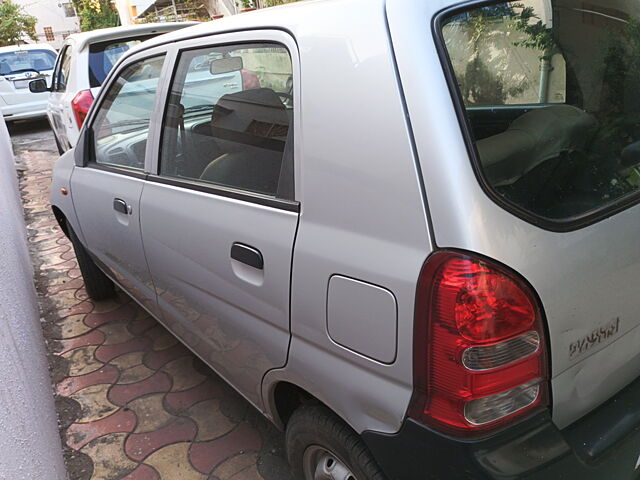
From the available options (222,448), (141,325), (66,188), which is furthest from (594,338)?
(66,188)

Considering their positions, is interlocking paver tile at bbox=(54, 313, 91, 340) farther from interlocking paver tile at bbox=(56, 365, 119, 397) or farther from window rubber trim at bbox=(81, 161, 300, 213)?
window rubber trim at bbox=(81, 161, 300, 213)

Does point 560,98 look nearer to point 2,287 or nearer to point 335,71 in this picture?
point 335,71

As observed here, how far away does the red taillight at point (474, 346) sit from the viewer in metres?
1.11

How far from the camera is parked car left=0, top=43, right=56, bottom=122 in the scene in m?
9.90

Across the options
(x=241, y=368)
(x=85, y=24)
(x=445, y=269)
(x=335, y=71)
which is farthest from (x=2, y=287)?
(x=85, y=24)

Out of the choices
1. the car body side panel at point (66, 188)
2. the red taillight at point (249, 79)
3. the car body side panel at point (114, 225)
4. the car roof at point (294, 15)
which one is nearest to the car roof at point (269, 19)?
the car roof at point (294, 15)

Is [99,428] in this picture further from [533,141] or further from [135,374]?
[533,141]

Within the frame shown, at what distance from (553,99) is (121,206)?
184 centimetres

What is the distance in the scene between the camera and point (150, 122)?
2246 mm

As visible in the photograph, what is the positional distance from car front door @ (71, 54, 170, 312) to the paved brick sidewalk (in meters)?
0.44

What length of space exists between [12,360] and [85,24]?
34.8 meters

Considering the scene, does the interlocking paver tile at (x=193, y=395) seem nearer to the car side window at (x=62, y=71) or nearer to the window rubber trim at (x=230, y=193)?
the window rubber trim at (x=230, y=193)

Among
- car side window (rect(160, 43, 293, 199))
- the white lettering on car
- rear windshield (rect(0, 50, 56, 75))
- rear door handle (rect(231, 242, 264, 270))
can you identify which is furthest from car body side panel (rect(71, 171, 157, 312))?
rear windshield (rect(0, 50, 56, 75))

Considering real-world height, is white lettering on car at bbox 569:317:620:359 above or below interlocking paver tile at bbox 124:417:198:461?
above
